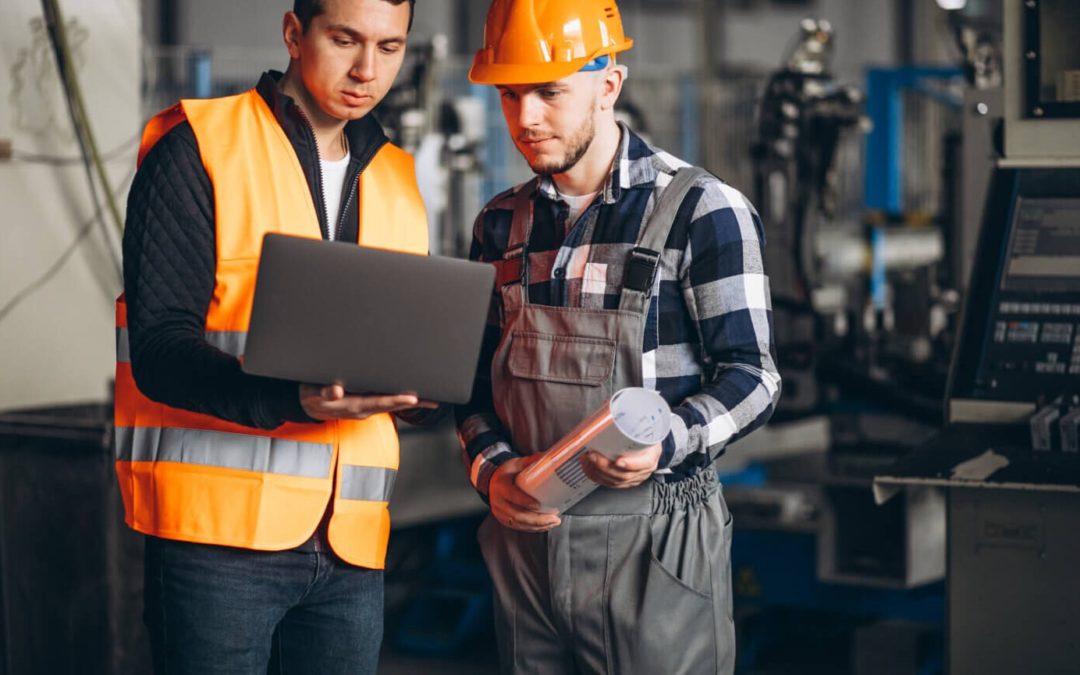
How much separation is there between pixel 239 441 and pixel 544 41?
0.76 metres

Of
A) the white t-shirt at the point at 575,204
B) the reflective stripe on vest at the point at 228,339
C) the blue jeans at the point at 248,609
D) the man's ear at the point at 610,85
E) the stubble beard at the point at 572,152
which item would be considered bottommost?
the blue jeans at the point at 248,609

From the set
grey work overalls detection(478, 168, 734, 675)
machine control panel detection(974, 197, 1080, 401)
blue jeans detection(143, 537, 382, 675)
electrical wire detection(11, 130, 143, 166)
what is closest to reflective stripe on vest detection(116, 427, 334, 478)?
blue jeans detection(143, 537, 382, 675)

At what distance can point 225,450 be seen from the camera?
2.03 m

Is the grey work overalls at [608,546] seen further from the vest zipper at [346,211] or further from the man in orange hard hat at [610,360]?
the vest zipper at [346,211]

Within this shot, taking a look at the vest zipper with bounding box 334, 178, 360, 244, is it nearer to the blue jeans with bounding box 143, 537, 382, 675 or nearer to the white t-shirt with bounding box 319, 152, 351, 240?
the white t-shirt with bounding box 319, 152, 351, 240

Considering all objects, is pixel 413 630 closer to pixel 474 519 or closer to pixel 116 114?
pixel 474 519

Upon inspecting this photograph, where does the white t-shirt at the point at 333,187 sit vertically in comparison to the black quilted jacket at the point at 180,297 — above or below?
above

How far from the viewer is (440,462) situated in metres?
5.39

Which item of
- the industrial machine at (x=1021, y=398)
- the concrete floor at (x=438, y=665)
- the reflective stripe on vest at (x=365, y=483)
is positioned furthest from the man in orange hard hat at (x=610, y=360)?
the concrete floor at (x=438, y=665)

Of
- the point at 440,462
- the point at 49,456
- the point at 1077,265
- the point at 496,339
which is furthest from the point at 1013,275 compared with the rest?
the point at 440,462

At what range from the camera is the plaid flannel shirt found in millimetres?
2078

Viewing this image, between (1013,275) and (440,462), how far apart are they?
2959 mm

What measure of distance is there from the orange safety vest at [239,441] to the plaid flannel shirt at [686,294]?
0.23m

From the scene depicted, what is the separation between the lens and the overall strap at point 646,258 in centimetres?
207
